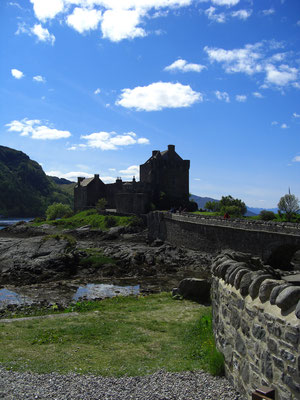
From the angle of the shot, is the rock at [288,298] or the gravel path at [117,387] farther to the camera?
the gravel path at [117,387]

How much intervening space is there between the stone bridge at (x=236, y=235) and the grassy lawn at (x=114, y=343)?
57.4 ft

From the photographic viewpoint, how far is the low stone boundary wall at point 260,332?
15.0 feet

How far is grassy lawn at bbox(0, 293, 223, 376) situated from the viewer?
848 centimetres

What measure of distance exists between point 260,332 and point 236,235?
105ft

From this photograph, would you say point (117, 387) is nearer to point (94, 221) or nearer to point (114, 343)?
point (114, 343)

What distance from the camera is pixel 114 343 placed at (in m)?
10.8

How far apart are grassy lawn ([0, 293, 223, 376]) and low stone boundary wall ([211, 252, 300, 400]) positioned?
3.41ft

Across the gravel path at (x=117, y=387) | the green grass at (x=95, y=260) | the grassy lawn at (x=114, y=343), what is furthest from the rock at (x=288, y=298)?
the green grass at (x=95, y=260)

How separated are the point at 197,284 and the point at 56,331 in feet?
30.5

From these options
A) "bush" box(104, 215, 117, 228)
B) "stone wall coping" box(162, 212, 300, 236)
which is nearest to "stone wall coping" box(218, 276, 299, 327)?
"stone wall coping" box(162, 212, 300, 236)

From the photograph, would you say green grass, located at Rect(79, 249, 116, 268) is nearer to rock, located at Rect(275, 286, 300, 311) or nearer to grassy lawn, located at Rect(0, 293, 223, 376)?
grassy lawn, located at Rect(0, 293, 223, 376)

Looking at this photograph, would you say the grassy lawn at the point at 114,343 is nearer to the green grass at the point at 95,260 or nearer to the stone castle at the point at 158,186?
the green grass at the point at 95,260

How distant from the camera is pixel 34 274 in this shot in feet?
103

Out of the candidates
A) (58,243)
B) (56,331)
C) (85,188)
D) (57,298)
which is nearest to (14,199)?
(85,188)
